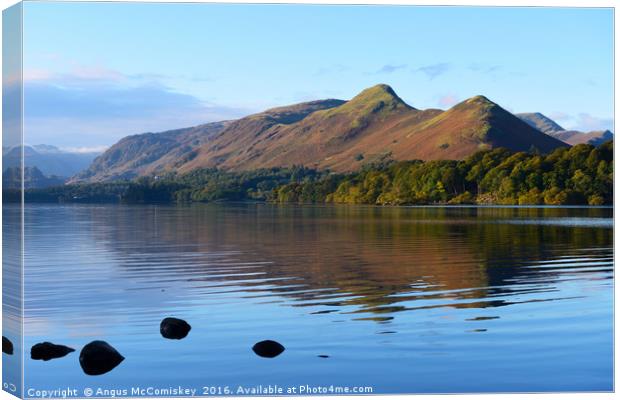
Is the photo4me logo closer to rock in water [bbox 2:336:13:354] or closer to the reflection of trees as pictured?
rock in water [bbox 2:336:13:354]

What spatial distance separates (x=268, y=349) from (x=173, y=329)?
3108 millimetres

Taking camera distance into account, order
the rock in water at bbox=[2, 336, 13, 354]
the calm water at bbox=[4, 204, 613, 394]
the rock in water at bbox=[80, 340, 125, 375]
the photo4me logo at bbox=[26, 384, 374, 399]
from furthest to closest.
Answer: the rock in water at bbox=[80, 340, 125, 375], the calm water at bbox=[4, 204, 613, 394], the rock in water at bbox=[2, 336, 13, 354], the photo4me logo at bbox=[26, 384, 374, 399]

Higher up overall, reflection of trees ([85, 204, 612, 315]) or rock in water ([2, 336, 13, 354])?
rock in water ([2, 336, 13, 354])

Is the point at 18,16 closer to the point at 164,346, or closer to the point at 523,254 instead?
the point at 164,346

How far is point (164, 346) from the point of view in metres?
18.7

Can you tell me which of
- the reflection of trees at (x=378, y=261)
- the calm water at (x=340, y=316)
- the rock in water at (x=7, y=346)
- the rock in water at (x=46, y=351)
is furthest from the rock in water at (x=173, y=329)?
the reflection of trees at (x=378, y=261)

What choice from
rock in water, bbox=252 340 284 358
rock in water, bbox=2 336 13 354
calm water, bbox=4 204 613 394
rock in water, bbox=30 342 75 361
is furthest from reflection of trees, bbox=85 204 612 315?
rock in water, bbox=2 336 13 354

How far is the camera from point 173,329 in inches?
779

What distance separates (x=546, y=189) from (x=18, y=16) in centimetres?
16291

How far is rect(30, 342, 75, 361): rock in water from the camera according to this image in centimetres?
1745

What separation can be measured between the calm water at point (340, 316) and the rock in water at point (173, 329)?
288mm

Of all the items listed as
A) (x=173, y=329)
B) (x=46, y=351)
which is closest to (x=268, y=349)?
(x=173, y=329)

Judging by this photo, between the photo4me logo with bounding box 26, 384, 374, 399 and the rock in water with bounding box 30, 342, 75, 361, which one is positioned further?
the rock in water with bounding box 30, 342, 75, 361

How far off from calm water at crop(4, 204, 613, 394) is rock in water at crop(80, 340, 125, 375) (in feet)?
0.80
